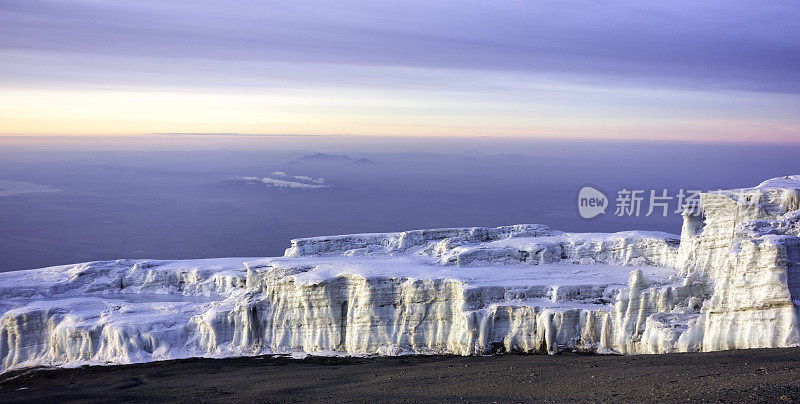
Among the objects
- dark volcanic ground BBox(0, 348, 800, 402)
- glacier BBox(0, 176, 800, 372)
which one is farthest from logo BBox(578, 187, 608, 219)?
dark volcanic ground BBox(0, 348, 800, 402)

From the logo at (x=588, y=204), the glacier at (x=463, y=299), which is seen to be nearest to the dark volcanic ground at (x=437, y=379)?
the glacier at (x=463, y=299)

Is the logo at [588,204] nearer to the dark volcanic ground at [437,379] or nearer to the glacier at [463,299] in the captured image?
the glacier at [463,299]

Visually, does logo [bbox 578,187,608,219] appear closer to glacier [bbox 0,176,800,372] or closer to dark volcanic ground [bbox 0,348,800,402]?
glacier [bbox 0,176,800,372]

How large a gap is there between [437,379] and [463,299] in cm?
698

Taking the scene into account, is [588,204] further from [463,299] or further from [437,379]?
[437,379]

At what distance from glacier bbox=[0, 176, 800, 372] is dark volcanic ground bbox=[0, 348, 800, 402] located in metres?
1.56

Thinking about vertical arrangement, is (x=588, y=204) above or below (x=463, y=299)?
above

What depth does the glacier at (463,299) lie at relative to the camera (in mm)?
30047

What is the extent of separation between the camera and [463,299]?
34.3 meters

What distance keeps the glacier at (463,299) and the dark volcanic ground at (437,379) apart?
5.11ft

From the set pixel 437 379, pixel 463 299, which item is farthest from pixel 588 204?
pixel 437 379

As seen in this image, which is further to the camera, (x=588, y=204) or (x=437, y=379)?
(x=588, y=204)

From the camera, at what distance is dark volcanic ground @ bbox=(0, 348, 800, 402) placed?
2252cm

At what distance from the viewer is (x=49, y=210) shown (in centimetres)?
15025
